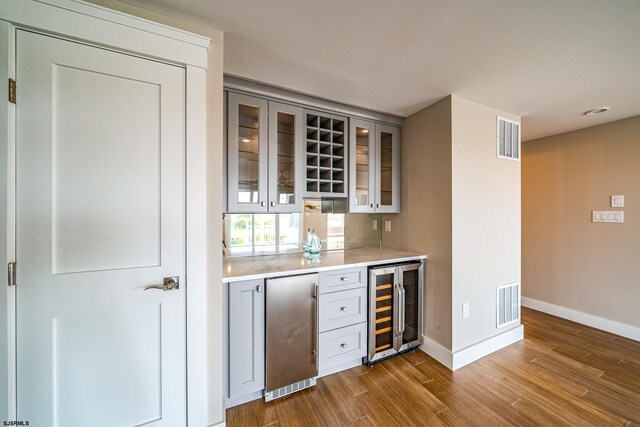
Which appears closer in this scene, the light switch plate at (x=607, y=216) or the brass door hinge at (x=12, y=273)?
the brass door hinge at (x=12, y=273)

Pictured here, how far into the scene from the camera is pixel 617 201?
2.65m

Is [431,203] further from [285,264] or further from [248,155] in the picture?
[248,155]

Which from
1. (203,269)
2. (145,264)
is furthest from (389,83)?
(145,264)

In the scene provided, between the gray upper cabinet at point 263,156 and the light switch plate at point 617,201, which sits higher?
the gray upper cabinet at point 263,156

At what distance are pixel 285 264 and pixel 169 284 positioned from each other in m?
0.86

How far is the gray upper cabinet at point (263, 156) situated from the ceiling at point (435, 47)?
0.24 meters

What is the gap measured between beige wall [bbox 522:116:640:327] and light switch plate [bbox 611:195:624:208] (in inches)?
1.8

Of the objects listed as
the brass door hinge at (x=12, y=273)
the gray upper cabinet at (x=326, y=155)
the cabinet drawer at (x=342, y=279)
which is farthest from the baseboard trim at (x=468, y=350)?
the brass door hinge at (x=12, y=273)

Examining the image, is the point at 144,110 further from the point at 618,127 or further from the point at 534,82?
the point at 618,127

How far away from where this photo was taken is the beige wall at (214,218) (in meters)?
1.39

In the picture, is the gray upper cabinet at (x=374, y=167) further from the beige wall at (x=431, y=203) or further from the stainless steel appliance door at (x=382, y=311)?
the stainless steel appliance door at (x=382, y=311)

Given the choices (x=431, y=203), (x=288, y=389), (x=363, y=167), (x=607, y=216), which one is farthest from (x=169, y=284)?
(x=607, y=216)

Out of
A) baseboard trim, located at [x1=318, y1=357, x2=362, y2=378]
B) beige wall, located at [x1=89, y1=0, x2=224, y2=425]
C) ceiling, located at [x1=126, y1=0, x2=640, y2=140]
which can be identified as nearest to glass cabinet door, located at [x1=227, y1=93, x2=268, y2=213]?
ceiling, located at [x1=126, y1=0, x2=640, y2=140]

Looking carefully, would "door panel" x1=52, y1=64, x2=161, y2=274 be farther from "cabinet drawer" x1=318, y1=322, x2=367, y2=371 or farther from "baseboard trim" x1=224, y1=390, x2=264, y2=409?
"cabinet drawer" x1=318, y1=322, x2=367, y2=371
